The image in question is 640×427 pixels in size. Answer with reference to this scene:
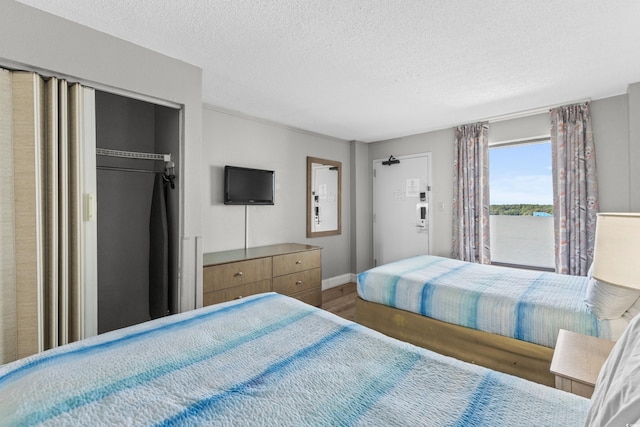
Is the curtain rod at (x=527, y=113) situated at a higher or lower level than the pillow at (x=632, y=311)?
higher

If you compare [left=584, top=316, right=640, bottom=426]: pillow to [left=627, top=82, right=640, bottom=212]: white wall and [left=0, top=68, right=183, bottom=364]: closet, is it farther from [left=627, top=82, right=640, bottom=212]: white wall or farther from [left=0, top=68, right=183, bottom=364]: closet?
[left=627, top=82, right=640, bottom=212]: white wall

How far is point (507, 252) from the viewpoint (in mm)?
3979

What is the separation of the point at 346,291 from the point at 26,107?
4.08 meters

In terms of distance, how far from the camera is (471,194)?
4000 millimetres

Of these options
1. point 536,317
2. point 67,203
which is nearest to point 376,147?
point 536,317

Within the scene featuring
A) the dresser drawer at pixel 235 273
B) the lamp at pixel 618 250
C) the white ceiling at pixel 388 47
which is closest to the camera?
the lamp at pixel 618 250

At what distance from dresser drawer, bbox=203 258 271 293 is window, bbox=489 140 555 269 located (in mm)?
3111

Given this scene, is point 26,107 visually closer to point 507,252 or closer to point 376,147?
point 376,147

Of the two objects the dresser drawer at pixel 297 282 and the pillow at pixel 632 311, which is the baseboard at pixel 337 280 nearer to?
the dresser drawer at pixel 297 282

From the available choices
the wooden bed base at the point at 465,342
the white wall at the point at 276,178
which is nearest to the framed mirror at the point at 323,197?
the white wall at the point at 276,178

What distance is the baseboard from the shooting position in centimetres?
478

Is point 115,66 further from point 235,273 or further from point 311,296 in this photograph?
point 311,296

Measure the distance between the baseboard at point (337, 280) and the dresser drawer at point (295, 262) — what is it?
105 cm

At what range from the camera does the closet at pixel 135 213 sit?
2.52 meters
